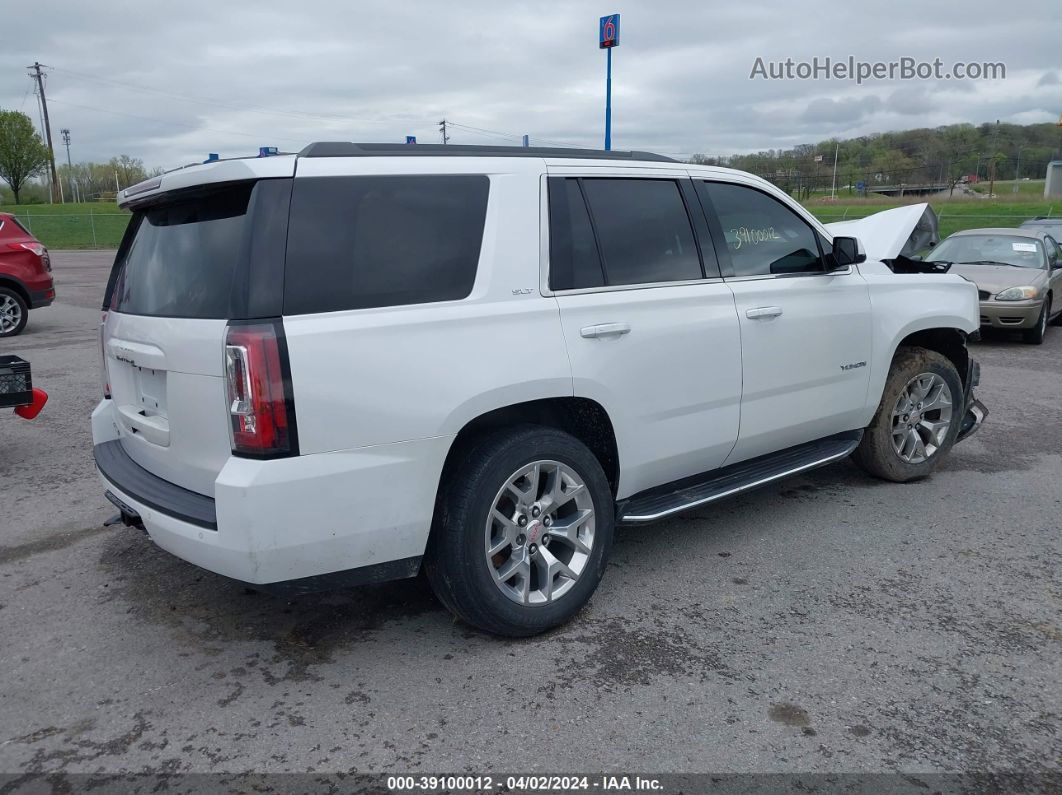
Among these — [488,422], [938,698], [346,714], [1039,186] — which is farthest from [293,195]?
[1039,186]

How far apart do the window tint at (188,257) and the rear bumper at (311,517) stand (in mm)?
637

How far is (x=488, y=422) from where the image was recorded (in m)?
3.50

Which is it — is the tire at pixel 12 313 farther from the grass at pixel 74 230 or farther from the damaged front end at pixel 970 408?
Result: the grass at pixel 74 230

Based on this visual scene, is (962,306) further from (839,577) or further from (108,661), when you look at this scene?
(108,661)

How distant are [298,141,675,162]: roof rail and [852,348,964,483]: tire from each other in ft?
7.38

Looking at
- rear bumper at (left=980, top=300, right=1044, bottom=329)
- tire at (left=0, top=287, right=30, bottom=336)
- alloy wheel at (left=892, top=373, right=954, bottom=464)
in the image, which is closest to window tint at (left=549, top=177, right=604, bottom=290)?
alloy wheel at (left=892, top=373, right=954, bottom=464)

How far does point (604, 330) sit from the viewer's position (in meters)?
3.67

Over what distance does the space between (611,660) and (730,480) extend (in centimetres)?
133

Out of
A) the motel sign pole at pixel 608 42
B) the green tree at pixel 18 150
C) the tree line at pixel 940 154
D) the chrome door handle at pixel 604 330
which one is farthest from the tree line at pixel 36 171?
the chrome door handle at pixel 604 330

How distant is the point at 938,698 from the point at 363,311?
8.15 feet

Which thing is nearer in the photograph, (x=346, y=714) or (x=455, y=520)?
(x=346, y=714)

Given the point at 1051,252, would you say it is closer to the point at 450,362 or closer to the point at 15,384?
the point at 450,362

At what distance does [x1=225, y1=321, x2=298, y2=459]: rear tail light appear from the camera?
2.88 meters

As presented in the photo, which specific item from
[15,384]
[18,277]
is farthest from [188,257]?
[18,277]
